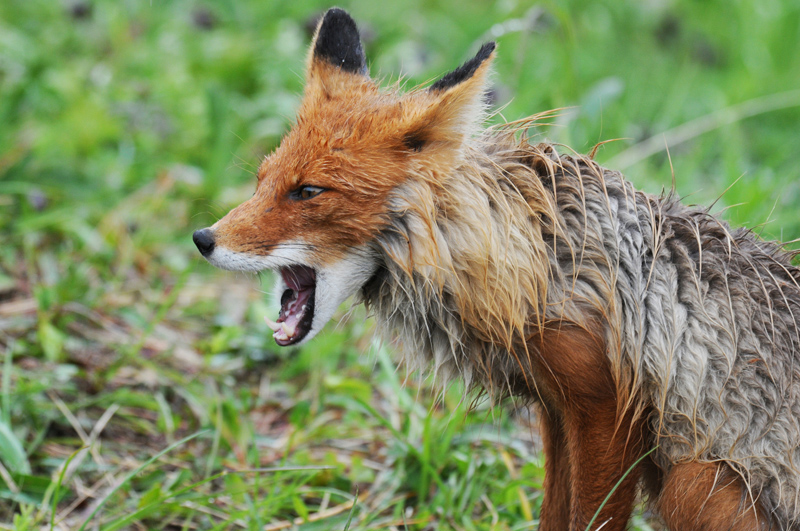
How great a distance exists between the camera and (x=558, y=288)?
2695mm

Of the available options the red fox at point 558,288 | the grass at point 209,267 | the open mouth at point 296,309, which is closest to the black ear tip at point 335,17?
the grass at point 209,267

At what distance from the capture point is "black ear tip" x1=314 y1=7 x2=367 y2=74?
3.08 metres

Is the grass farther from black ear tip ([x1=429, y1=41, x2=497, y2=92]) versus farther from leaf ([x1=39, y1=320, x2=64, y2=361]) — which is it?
black ear tip ([x1=429, y1=41, x2=497, y2=92])

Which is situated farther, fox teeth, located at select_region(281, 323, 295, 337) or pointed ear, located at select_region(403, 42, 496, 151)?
fox teeth, located at select_region(281, 323, 295, 337)

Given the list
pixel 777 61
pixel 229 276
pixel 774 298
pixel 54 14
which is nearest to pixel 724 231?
pixel 774 298

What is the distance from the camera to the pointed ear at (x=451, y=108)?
2574 millimetres

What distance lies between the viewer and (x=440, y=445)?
3797 millimetres

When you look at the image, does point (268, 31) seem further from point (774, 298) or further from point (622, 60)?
point (774, 298)

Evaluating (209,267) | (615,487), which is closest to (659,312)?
(615,487)

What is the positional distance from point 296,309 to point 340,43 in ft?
3.72

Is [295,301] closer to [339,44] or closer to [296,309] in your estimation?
[296,309]

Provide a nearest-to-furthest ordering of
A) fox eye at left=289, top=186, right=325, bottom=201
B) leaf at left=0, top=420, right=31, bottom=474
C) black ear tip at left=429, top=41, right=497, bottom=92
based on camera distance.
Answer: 1. black ear tip at left=429, top=41, right=497, bottom=92
2. fox eye at left=289, top=186, right=325, bottom=201
3. leaf at left=0, top=420, right=31, bottom=474

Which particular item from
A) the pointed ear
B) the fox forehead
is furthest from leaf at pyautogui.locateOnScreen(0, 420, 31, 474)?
the pointed ear

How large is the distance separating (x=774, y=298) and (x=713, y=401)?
0.48 m
